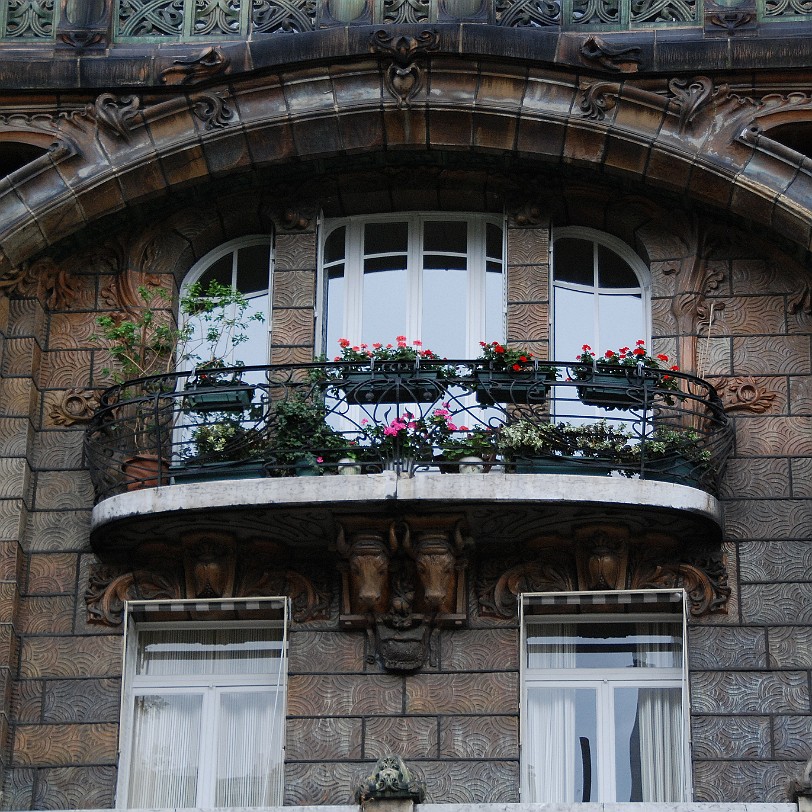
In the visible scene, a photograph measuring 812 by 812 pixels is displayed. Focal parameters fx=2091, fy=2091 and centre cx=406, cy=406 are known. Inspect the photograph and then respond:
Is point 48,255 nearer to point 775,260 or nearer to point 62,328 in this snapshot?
point 62,328

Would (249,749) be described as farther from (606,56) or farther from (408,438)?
(606,56)

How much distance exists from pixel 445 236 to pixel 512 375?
218cm

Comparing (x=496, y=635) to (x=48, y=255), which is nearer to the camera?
(x=496, y=635)

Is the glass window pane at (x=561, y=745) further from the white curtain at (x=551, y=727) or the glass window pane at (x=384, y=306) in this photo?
the glass window pane at (x=384, y=306)

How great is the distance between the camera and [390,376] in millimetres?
17078

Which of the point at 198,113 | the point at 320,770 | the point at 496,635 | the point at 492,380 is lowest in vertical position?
the point at 320,770

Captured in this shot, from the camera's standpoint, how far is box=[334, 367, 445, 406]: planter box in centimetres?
1698

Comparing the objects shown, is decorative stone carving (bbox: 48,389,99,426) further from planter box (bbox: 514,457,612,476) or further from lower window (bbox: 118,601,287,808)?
planter box (bbox: 514,457,612,476)

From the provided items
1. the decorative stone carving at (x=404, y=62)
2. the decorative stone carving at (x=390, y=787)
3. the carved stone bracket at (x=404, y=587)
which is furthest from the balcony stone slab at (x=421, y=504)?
the decorative stone carving at (x=404, y=62)

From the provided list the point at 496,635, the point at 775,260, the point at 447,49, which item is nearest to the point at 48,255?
the point at 447,49

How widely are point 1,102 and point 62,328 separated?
6.75ft

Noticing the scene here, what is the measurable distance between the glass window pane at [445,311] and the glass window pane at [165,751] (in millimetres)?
3728

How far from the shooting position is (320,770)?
1634 centimetres

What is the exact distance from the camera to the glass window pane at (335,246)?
18.8 m
